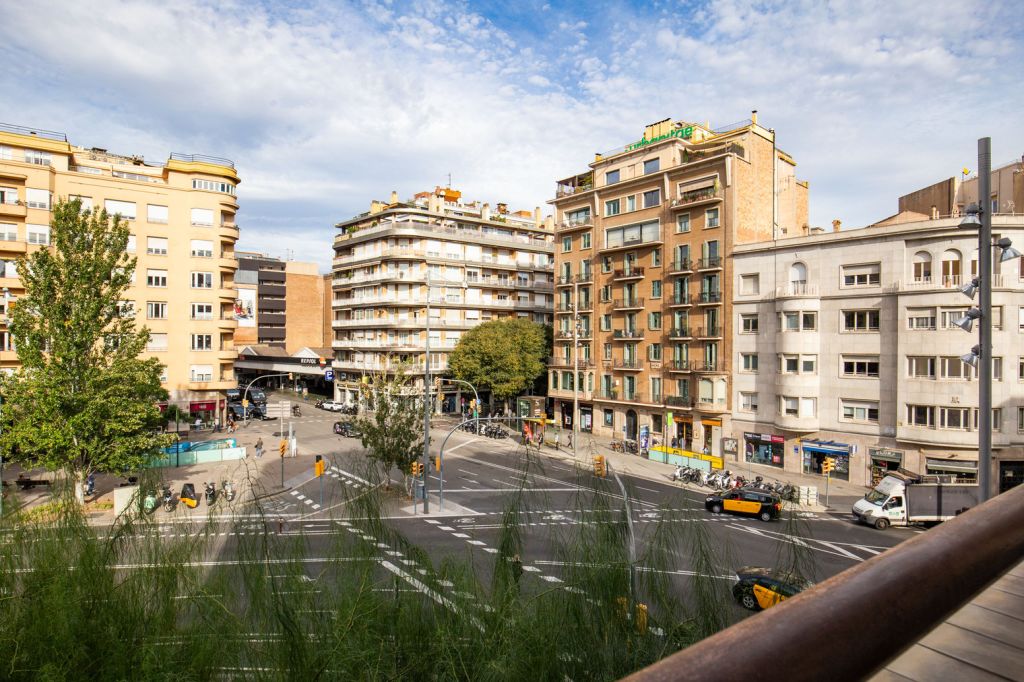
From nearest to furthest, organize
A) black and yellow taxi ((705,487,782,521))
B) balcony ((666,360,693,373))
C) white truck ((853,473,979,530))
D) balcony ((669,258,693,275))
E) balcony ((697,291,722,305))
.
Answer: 1. white truck ((853,473,979,530))
2. black and yellow taxi ((705,487,782,521))
3. balcony ((697,291,722,305))
4. balcony ((666,360,693,373))
5. balcony ((669,258,693,275))

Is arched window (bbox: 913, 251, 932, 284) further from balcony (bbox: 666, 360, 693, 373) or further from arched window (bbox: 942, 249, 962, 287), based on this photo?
balcony (bbox: 666, 360, 693, 373)

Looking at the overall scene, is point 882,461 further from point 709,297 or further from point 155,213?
point 155,213

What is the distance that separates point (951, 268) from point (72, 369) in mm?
42285

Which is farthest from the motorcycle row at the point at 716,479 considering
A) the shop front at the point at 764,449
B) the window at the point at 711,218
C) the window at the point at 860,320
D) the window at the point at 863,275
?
the window at the point at 711,218

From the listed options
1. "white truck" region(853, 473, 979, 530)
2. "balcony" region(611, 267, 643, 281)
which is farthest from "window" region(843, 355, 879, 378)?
"balcony" region(611, 267, 643, 281)

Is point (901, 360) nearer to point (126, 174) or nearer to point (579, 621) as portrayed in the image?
point (579, 621)

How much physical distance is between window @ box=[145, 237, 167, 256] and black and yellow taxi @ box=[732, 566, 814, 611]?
49.9 meters

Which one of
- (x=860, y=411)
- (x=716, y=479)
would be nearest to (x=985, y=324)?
(x=716, y=479)

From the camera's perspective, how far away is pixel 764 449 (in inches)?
1528

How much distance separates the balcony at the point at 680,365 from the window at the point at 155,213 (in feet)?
130

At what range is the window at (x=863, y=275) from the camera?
113 feet

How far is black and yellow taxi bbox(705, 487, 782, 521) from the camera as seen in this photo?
88.3 ft

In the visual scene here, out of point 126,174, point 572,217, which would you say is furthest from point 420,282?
point 126,174

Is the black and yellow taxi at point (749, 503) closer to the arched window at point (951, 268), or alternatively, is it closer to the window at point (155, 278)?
the arched window at point (951, 268)
